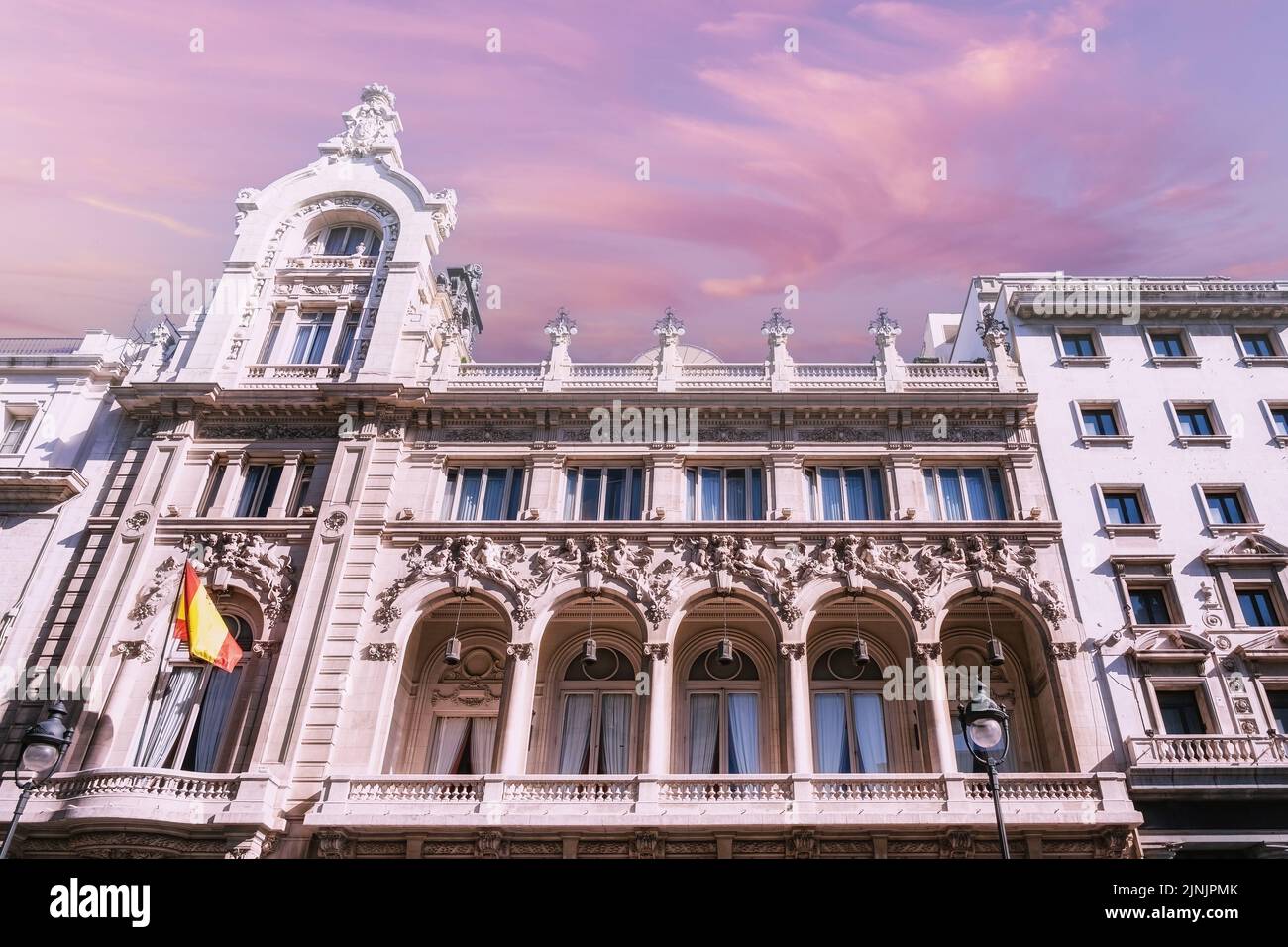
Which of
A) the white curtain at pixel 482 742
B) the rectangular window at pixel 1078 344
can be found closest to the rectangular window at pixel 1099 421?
the rectangular window at pixel 1078 344

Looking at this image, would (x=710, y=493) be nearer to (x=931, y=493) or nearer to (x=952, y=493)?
(x=931, y=493)

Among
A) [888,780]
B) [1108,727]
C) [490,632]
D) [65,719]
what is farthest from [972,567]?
[65,719]

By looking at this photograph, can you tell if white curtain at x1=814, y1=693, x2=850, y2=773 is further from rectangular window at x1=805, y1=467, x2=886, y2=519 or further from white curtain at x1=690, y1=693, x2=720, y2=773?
rectangular window at x1=805, y1=467, x2=886, y2=519

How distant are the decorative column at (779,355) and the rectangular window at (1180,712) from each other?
14253 millimetres

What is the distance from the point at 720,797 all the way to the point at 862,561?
8393 mm

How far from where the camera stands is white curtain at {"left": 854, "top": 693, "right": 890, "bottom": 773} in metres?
26.0

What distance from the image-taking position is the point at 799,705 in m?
25.1

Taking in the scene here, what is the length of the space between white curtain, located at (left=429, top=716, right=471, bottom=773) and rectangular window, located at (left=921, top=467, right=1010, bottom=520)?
52.3 ft

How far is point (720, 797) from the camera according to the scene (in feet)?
75.6

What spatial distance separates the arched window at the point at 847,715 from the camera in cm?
2604

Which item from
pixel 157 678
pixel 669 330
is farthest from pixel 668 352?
pixel 157 678

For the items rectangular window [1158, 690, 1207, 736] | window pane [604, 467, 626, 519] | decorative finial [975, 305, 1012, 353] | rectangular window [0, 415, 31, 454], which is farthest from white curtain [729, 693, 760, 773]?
rectangular window [0, 415, 31, 454]

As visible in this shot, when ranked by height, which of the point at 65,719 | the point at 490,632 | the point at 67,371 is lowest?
the point at 65,719
